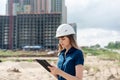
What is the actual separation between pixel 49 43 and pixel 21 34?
8128 mm

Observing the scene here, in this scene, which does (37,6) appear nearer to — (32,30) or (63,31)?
(32,30)

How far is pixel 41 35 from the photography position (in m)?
92.4

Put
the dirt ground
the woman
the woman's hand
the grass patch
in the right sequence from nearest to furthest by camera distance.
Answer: the woman's hand → the woman → the dirt ground → the grass patch

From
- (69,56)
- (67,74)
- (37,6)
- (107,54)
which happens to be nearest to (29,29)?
(37,6)

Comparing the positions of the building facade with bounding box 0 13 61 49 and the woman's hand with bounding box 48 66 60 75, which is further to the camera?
the building facade with bounding box 0 13 61 49

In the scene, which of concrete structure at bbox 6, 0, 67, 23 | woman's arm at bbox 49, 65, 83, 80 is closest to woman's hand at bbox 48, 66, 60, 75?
woman's arm at bbox 49, 65, 83, 80

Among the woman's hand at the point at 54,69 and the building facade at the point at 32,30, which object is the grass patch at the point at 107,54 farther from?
the woman's hand at the point at 54,69

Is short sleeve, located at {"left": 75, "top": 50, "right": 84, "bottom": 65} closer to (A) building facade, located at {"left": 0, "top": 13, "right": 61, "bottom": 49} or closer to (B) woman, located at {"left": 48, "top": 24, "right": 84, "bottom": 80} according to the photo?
(B) woman, located at {"left": 48, "top": 24, "right": 84, "bottom": 80}

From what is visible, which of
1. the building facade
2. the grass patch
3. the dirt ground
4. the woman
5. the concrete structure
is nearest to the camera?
the woman

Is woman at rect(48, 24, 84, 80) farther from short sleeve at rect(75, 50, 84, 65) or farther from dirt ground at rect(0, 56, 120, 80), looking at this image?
dirt ground at rect(0, 56, 120, 80)

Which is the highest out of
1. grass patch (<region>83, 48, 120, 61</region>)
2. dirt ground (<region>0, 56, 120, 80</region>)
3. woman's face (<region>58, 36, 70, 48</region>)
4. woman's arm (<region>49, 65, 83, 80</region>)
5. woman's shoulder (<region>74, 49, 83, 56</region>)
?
woman's face (<region>58, 36, 70, 48</region>)

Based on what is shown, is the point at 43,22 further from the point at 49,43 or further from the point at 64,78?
the point at 64,78

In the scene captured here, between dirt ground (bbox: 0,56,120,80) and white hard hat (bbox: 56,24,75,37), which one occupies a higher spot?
white hard hat (bbox: 56,24,75,37)

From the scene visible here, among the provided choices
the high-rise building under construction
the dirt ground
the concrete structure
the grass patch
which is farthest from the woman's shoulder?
the concrete structure
